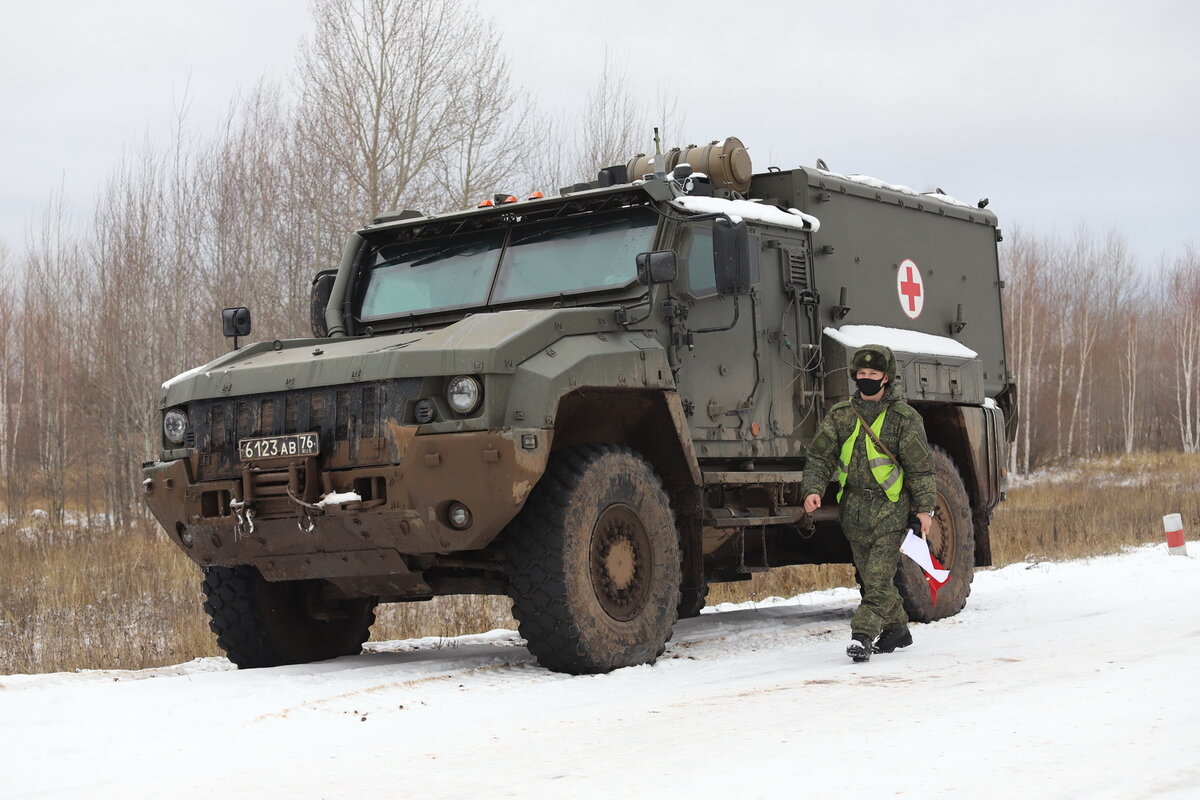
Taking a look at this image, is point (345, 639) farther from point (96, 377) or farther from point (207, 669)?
point (96, 377)

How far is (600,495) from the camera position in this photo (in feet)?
23.7

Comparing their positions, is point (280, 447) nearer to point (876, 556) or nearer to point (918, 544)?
point (876, 556)

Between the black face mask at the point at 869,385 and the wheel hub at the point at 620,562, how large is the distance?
4.62 feet

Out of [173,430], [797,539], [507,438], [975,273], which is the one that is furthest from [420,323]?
[975,273]

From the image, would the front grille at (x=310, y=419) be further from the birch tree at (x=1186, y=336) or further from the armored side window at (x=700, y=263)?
the birch tree at (x=1186, y=336)

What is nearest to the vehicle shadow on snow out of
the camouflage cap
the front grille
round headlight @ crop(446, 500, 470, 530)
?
round headlight @ crop(446, 500, 470, 530)

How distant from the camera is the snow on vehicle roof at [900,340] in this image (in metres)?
9.59

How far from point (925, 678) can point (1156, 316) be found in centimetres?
6158

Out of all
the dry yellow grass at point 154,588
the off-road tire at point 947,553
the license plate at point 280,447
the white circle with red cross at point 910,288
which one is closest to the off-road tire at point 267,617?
the dry yellow grass at point 154,588

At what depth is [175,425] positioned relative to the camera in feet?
25.2

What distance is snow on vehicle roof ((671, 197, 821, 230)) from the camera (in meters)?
8.36

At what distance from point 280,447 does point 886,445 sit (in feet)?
10.4

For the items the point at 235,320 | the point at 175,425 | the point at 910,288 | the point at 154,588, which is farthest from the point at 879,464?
the point at 154,588

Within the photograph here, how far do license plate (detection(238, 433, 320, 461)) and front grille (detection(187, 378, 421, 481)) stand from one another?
0.17ft
